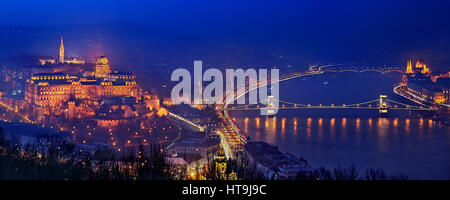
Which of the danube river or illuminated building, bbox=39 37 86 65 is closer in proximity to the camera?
the danube river

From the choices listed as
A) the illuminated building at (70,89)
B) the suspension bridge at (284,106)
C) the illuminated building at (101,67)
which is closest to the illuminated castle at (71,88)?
the illuminated building at (70,89)

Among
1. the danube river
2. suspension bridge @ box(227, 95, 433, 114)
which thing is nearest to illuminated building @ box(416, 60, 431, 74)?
the danube river

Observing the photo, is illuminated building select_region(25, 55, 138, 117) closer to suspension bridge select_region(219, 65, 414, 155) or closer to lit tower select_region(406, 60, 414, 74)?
suspension bridge select_region(219, 65, 414, 155)

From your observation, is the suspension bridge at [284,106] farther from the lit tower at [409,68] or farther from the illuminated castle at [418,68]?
the illuminated castle at [418,68]

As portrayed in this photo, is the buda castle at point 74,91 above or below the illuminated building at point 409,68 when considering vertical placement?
below

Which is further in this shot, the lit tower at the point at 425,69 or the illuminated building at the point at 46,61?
the lit tower at the point at 425,69

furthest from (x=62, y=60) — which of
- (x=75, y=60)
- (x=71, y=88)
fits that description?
(x=71, y=88)

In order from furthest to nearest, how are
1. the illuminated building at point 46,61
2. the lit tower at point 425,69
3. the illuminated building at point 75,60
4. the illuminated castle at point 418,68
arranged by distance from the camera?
the illuminated castle at point 418,68
the lit tower at point 425,69
the illuminated building at point 75,60
the illuminated building at point 46,61
